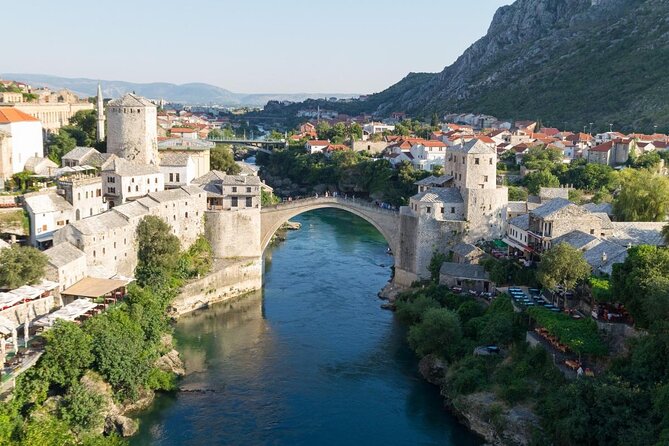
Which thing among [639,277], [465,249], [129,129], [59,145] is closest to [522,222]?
[465,249]

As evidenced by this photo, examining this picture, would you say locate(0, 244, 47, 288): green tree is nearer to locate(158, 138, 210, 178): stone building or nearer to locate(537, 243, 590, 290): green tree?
locate(537, 243, 590, 290): green tree

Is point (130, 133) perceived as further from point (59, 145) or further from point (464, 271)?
point (464, 271)

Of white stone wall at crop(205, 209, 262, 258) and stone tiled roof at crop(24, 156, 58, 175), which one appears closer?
white stone wall at crop(205, 209, 262, 258)

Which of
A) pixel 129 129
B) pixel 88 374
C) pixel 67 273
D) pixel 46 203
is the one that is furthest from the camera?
pixel 129 129

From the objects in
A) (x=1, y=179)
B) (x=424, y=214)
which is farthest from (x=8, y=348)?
(x=424, y=214)

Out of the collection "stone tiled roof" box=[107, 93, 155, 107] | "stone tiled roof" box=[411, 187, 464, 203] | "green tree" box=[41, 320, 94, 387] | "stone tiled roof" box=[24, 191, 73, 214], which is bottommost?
"green tree" box=[41, 320, 94, 387]

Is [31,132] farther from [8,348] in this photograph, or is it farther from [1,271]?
[8,348]

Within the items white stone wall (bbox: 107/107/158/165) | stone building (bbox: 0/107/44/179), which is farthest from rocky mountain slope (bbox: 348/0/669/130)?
stone building (bbox: 0/107/44/179)
